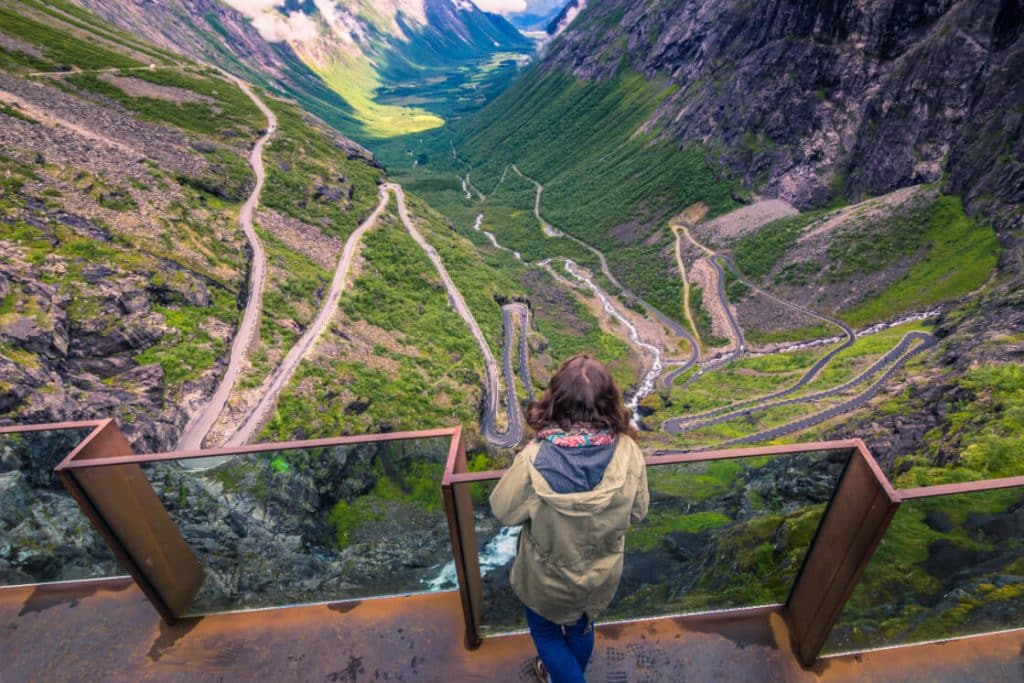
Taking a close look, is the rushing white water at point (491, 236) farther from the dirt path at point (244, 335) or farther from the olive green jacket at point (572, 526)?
the olive green jacket at point (572, 526)

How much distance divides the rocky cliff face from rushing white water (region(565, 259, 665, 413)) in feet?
108

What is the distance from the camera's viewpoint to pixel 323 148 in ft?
234

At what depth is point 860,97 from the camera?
246 feet

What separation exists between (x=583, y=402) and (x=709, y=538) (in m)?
2.13

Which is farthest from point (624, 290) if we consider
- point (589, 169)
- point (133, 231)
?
point (133, 231)

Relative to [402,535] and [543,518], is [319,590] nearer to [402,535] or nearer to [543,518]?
[402,535]

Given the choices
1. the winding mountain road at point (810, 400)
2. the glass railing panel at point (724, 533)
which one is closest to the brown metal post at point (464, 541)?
the glass railing panel at point (724, 533)

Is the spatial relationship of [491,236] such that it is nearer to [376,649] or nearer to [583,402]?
[376,649]

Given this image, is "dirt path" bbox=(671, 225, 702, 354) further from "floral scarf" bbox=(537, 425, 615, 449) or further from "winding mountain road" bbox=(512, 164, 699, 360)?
"floral scarf" bbox=(537, 425, 615, 449)

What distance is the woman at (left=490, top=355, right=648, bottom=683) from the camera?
297 centimetres

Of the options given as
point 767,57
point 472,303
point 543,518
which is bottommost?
point 472,303

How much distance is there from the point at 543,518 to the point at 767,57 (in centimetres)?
10635

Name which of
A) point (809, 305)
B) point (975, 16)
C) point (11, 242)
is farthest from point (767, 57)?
point (11, 242)

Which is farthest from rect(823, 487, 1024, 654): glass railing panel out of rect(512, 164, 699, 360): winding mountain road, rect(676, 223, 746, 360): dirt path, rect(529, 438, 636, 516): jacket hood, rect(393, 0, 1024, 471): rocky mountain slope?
rect(676, 223, 746, 360): dirt path
